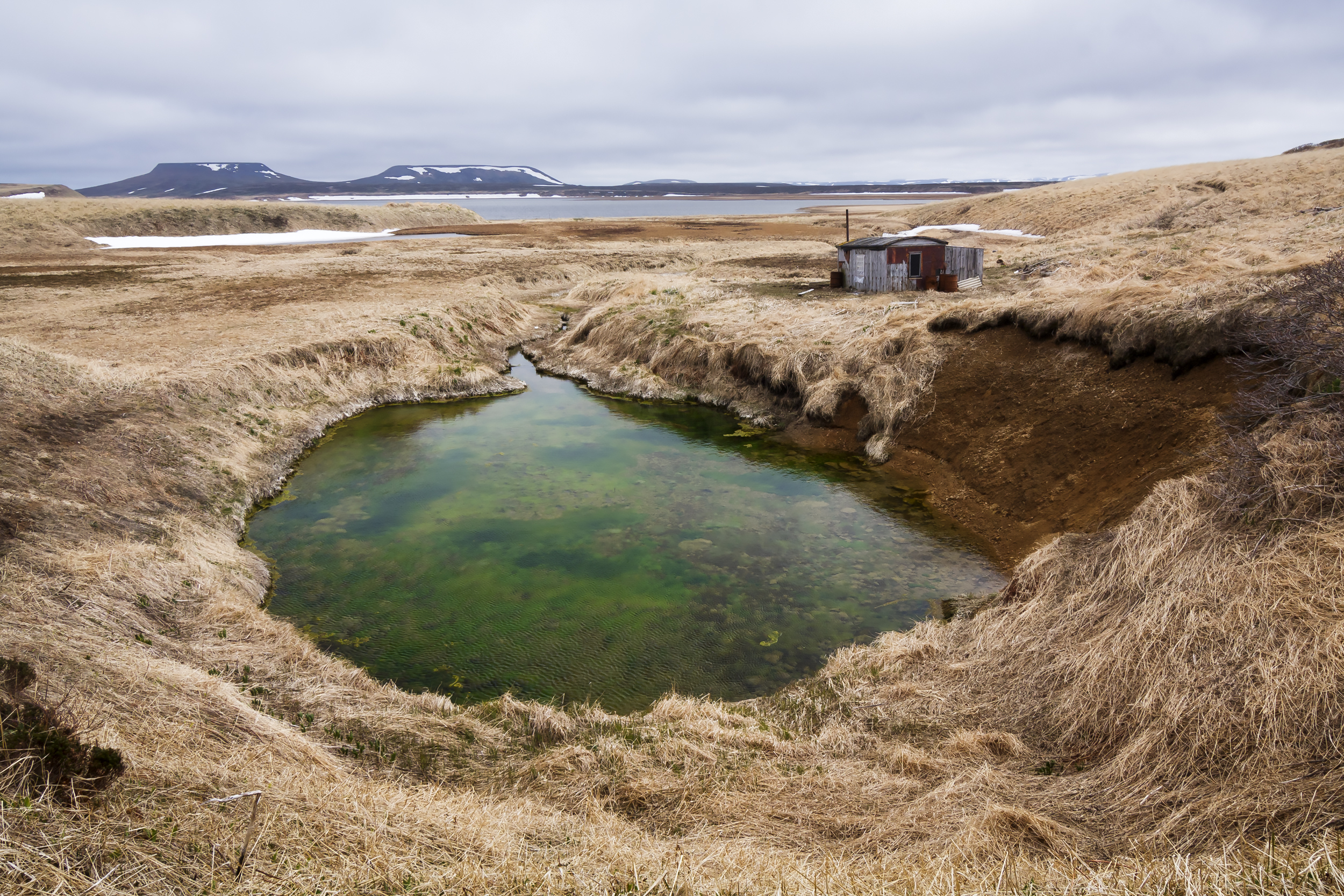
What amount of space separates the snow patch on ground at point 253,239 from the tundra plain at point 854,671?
54.5 metres

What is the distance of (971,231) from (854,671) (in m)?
74.5

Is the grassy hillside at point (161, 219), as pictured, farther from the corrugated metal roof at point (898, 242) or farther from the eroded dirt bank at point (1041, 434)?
the eroded dirt bank at point (1041, 434)

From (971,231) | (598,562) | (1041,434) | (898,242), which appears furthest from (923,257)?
(971,231)

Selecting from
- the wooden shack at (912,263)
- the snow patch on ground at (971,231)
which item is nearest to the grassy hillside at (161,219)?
the snow patch on ground at (971,231)

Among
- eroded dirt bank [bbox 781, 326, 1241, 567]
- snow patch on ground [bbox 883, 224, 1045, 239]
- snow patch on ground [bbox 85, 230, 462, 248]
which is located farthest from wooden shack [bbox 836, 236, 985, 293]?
snow patch on ground [bbox 85, 230, 462, 248]

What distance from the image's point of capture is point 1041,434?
1653cm

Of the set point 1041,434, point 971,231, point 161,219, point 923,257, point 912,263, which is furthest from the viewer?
point 161,219

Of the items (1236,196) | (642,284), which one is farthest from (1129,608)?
(1236,196)

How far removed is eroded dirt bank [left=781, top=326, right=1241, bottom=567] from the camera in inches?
529

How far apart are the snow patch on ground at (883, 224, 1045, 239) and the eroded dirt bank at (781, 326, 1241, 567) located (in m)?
44.2

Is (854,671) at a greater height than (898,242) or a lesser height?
lesser

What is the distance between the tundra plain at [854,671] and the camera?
471cm

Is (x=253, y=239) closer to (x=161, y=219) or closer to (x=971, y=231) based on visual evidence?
(x=161, y=219)

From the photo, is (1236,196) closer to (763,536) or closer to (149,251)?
(763,536)
